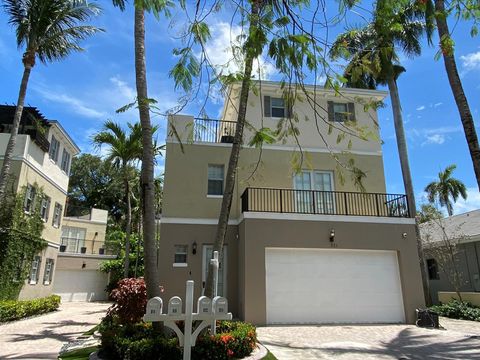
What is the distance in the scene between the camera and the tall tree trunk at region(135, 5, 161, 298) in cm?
840

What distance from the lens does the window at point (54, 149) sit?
69.5ft

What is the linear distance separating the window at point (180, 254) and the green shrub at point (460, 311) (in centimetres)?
1022

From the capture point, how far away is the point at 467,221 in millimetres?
22297

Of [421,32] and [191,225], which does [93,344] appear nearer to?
[191,225]

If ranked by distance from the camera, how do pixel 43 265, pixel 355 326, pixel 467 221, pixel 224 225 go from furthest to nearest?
pixel 467 221 < pixel 43 265 < pixel 355 326 < pixel 224 225

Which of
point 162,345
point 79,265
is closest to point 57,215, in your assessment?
point 79,265

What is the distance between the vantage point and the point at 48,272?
843 inches

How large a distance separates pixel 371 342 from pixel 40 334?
9978mm

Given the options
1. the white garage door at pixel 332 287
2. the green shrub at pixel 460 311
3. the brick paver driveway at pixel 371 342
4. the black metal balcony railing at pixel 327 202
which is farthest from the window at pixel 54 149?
the green shrub at pixel 460 311

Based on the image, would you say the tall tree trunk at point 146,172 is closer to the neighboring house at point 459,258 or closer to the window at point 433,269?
the neighboring house at point 459,258

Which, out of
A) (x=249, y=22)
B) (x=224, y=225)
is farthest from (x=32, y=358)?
(x=249, y=22)

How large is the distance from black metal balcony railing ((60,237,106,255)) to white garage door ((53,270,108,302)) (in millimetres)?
2268

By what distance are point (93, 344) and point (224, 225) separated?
4.65 meters

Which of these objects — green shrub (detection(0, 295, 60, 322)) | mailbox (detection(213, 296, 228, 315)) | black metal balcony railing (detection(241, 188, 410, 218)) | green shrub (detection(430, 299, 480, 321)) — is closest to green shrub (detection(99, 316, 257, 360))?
mailbox (detection(213, 296, 228, 315))
